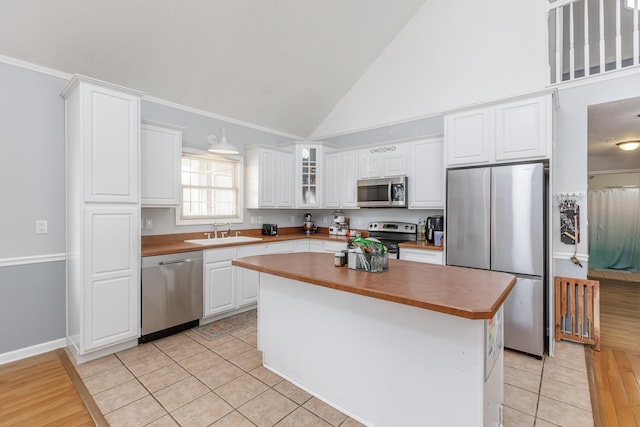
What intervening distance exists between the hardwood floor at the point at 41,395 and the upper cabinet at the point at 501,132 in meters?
3.87

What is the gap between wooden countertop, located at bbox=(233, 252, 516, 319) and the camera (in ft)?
4.44

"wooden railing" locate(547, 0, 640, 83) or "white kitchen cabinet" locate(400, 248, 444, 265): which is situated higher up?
"wooden railing" locate(547, 0, 640, 83)

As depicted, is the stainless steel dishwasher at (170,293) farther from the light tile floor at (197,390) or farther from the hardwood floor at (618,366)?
the hardwood floor at (618,366)

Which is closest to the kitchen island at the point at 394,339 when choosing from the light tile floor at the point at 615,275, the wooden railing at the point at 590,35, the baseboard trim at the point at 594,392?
the baseboard trim at the point at 594,392

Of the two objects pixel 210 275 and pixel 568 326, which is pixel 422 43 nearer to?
pixel 568 326

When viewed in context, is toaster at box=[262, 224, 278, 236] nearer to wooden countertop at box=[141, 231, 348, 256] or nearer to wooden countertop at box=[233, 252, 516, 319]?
wooden countertop at box=[141, 231, 348, 256]

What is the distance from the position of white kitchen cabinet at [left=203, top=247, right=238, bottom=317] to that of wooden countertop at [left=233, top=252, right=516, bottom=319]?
133 cm

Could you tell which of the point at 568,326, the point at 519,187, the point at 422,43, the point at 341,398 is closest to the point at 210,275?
the point at 341,398

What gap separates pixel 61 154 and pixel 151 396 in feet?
8.09

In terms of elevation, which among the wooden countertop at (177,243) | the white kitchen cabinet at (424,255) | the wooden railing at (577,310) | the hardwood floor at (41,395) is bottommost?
the hardwood floor at (41,395)

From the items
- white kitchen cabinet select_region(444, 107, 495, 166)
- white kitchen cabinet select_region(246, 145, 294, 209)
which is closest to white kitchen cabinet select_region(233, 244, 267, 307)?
white kitchen cabinet select_region(246, 145, 294, 209)

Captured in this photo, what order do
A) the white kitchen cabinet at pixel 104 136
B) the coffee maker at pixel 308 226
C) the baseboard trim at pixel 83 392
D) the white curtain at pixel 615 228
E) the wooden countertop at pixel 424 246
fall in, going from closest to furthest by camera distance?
the baseboard trim at pixel 83 392
the white kitchen cabinet at pixel 104 136
the wooden countertop at pixel 424 246
the coffee maker at pixel 308 226
the white curtain at pixel 615 228

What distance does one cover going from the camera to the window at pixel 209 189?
4125mm

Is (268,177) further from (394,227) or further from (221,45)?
(394,227)
